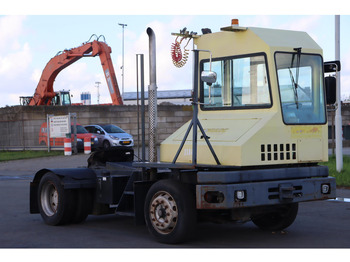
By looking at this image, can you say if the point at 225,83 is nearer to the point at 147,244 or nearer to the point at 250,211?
the point at 250,211

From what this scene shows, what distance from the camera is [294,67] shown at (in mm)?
8242

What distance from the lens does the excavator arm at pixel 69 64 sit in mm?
Result: 36688

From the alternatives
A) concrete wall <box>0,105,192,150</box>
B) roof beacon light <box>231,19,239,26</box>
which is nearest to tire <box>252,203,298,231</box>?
roof beacon light <box>231,19,239,26</box>

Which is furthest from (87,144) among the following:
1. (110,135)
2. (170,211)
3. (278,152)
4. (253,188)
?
(253,188)

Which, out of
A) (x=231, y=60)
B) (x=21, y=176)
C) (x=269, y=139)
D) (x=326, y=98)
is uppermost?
(x=231, y=60)

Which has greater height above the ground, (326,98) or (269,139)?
(326,98)

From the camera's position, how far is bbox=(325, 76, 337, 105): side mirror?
27.9 ft

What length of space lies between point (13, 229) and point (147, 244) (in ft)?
8.56

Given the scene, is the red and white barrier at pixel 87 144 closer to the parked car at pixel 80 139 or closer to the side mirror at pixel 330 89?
the parked car at pixel 80 139

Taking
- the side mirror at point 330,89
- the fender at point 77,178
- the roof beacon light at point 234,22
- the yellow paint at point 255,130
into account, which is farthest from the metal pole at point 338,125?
the roof beacon light at point 234,22

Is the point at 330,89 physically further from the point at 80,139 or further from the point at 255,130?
the point at 80,139

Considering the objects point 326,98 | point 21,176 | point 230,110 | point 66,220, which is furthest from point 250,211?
point 21,176

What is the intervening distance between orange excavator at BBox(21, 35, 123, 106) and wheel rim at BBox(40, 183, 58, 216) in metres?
26.7

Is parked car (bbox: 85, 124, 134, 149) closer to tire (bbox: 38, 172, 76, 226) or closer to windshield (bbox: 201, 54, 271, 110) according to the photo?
tire (bbox: 38, 172, 76, 226)
